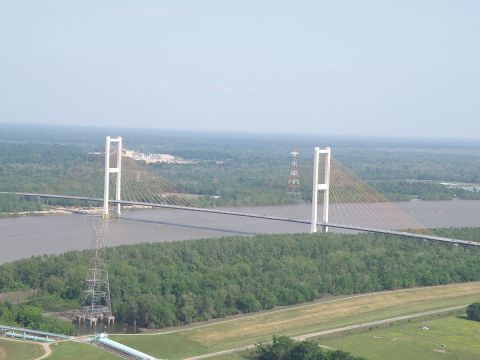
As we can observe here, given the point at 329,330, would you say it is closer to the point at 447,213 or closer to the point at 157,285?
the point at 157,285

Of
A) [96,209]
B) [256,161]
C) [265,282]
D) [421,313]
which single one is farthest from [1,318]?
[256,161]

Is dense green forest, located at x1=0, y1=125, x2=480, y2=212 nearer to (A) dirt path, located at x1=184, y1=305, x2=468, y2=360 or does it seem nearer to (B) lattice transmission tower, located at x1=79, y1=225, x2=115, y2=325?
(B) lattice transmission tower, located at x1=79, y1=225, x2=115, y2=325

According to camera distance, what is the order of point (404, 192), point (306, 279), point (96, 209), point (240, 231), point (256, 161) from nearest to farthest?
1. point (306, 279)
2. point (240, 231)
3. point (96, 209)
4. point (404, 192)
5. point (256, 161)

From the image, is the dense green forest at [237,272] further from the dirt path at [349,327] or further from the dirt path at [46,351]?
the dirt path at [46,351]

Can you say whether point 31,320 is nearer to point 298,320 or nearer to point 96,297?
point 96,297

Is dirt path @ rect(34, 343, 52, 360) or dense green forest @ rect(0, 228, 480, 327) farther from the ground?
dense green forest @ rect(0, 228, 480, 327)

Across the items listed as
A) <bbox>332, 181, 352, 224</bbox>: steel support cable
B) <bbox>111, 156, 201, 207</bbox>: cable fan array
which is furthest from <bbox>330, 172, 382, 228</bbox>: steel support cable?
<bbox>111, 156, 201, 207</bbox>: cable fan array

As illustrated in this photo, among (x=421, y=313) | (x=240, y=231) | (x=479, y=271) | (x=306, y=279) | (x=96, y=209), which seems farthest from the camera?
(x=96, y=209)
